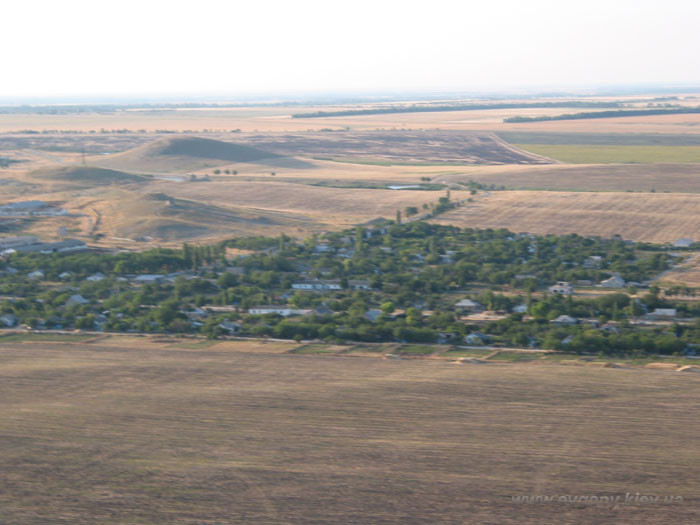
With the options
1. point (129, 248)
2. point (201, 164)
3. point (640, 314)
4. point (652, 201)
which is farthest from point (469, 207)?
point (201, 164)

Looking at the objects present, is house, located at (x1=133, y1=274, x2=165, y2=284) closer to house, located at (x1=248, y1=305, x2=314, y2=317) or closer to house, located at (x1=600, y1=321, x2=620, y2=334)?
house, located at (x1=248, y1=305, x2=314, y2=317)

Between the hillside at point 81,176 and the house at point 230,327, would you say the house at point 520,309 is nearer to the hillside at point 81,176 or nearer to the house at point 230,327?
the house at point 230,327

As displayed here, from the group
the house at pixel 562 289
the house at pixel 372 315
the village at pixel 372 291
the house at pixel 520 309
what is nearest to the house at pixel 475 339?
the village at pixel 372 291

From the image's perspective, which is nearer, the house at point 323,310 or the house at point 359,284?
the house at point 323,310

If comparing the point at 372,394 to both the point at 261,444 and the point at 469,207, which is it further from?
the point at 469,207

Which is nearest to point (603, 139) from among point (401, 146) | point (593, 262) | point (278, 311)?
point (401, 146)

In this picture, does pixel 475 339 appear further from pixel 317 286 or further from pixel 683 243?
pixel 683 243
